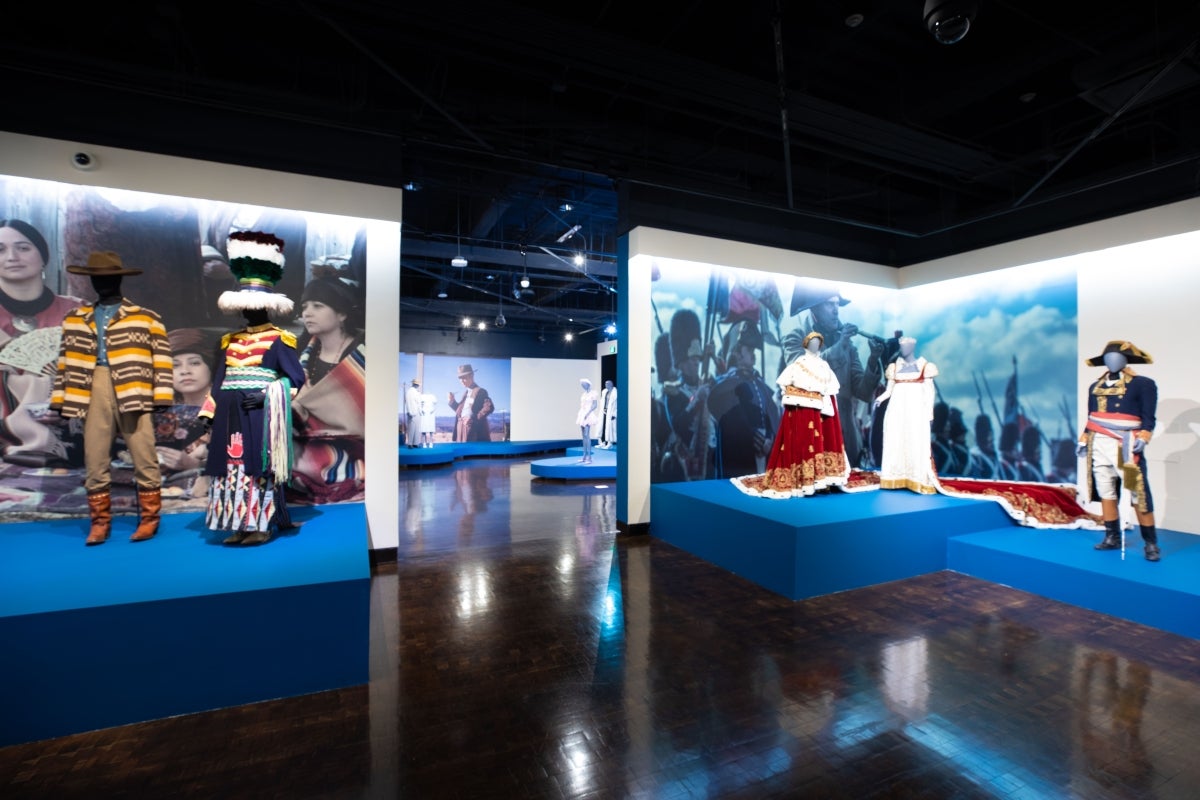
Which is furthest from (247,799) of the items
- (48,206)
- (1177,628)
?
(1177,628)

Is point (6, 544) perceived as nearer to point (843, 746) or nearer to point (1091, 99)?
point (843, 746)

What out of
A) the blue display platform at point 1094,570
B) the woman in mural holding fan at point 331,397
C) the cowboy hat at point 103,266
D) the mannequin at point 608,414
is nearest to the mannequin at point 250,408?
the cowboy hat at point 103,266

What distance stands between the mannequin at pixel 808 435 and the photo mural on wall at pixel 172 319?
400 cm

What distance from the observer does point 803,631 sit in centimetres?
329

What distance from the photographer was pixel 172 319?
13.1 feet

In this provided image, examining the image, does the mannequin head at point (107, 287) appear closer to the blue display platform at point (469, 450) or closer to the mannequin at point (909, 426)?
the mannequin at point (909, 426)

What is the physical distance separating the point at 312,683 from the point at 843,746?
2.49 meters

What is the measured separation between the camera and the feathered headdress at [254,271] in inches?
121

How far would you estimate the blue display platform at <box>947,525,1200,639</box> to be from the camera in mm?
3314

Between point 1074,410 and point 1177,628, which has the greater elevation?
point 1074,410

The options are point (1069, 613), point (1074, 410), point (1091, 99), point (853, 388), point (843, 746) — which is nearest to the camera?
point (843, 746)

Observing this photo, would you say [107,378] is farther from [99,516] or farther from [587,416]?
[587,416]

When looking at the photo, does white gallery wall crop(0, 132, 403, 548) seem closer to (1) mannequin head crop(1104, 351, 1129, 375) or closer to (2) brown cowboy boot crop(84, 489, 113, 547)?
(2) brown cowboy boot crop(84, 489, 113, 547)

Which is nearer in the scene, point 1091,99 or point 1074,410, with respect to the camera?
point 1091,99
